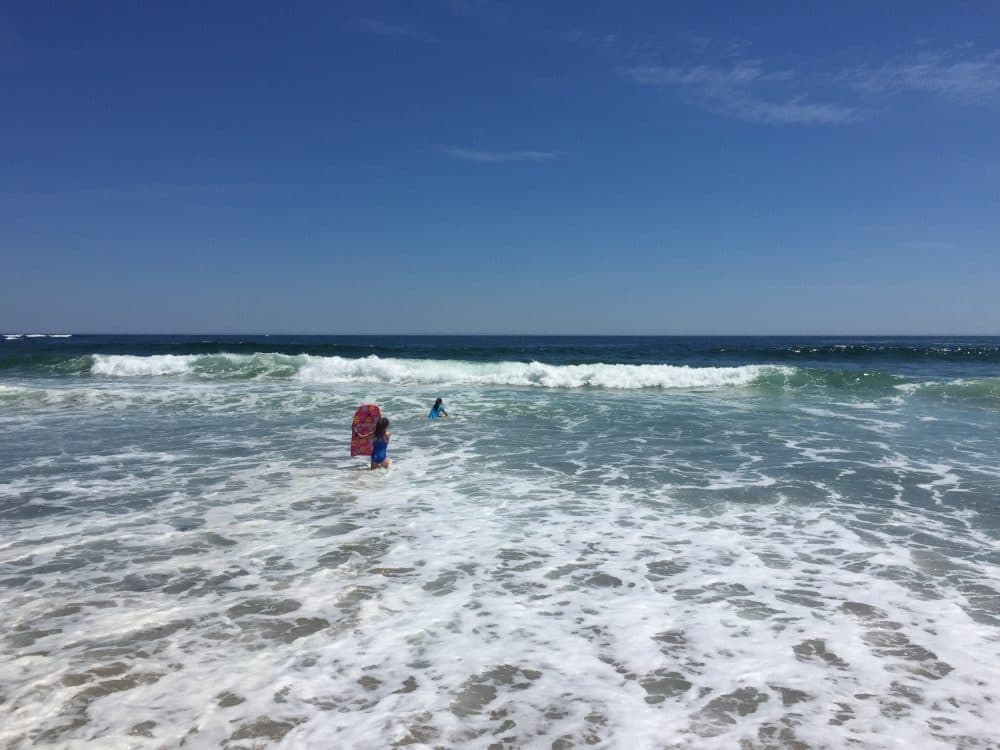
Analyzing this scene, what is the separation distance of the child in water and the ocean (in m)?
0.27

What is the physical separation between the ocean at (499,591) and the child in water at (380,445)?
0.87 feet

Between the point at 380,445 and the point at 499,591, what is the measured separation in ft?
16.2

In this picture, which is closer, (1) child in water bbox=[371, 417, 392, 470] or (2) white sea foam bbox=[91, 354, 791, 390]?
(1) child in water bbox=[371, 417, 392, 470]

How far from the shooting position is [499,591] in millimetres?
5406

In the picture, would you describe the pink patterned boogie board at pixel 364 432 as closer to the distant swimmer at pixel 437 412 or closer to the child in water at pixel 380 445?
the child in water at pixel 380 445

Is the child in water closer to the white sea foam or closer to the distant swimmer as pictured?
the distant swimmer

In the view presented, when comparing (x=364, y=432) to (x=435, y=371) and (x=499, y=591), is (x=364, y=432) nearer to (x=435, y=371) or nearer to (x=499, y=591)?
(x=499, y=591)

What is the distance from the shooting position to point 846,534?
7008 mm

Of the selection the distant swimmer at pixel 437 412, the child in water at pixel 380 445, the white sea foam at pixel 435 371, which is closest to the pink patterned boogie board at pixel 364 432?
the child in water at pixel 380 445

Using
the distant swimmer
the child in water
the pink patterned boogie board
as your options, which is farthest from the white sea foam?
the child in water

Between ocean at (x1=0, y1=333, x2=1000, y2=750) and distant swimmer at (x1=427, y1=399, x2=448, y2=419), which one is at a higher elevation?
distant swimmer at (x1=427, y1=399, x2=448, y2=419)

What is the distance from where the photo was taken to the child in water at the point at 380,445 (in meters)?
9.91

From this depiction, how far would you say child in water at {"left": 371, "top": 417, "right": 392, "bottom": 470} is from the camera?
32.5 feet

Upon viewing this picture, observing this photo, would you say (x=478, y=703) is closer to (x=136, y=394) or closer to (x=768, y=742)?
(x=768, y=742)
